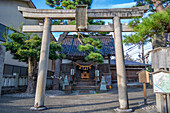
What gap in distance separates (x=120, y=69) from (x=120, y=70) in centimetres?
4

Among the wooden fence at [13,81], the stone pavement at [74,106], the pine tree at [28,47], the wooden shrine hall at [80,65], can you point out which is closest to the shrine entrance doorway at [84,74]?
the wooden shrine hall at [80,65]

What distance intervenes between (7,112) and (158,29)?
22.5ft

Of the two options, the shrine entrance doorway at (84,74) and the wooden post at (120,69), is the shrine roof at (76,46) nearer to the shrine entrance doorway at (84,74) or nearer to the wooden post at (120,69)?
the shrine entrance doorway at (84,74)

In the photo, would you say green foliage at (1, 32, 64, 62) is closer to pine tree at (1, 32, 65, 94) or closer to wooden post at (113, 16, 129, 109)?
pine tree at (1, 32, 65, 94)

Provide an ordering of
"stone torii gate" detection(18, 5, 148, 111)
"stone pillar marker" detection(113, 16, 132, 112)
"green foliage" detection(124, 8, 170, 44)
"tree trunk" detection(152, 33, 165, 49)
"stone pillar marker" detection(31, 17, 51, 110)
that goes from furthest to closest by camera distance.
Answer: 1. "stone torii gate" detection(18, 5, 148, 111)
2. "tree trunk" detection(152, 33, 165, 49)
3. "stone pillar marker" detection(31, 17, 51, 110)
4. "stone pillar marker" detection(113, 16, 132, 112)
5. "green foliage" detection(124, 8, 170, 44)

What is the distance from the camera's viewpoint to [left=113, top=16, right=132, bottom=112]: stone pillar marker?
4.80 metres

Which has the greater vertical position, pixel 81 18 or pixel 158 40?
pixel 81 18

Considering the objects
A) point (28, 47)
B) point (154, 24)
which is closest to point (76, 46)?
point (28, 47)

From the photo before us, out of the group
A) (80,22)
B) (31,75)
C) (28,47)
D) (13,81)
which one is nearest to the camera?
(80,22)

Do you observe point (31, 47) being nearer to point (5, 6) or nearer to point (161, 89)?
point (5, 6)

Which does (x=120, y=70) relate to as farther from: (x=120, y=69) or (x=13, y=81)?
(x=13, y=81)

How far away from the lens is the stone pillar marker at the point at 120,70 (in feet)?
15.7

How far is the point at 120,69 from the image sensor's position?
511 centimetres

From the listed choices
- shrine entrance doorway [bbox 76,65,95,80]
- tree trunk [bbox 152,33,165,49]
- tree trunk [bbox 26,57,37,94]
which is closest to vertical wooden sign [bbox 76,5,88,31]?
tree trunk [bbox 152,33,165,49]
